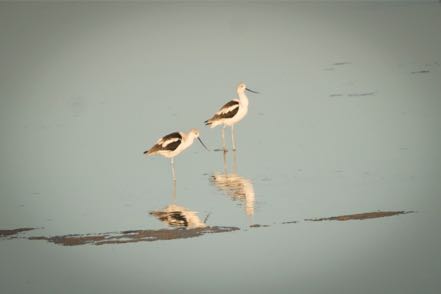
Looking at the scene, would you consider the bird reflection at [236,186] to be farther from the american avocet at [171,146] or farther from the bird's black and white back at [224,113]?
the bird's black and white back at [224,113]

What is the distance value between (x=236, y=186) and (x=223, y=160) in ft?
3.13

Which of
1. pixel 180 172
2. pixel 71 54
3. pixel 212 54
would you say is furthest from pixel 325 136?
pixel 71 54

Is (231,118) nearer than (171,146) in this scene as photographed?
No

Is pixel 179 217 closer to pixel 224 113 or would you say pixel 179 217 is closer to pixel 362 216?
pixel 362 216

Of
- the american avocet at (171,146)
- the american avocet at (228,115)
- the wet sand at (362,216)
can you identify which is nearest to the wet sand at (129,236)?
the wet sand at (362,216)

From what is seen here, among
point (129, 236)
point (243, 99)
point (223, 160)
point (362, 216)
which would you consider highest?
point (243, 99)

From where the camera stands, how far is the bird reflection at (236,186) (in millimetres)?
7377

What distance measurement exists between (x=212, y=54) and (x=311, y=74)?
2008 mm

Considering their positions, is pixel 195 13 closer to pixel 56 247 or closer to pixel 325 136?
pixel 325 136

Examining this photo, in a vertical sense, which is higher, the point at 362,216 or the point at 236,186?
the point at 236,186

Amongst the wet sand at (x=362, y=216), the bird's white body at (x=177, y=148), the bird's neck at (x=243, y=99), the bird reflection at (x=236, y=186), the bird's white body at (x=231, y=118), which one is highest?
the bird's neck at (x=243, y=99)

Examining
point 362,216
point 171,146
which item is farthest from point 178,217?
point 171,146

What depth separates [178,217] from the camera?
6992mm

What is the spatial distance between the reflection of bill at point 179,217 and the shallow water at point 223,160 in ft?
0.06
